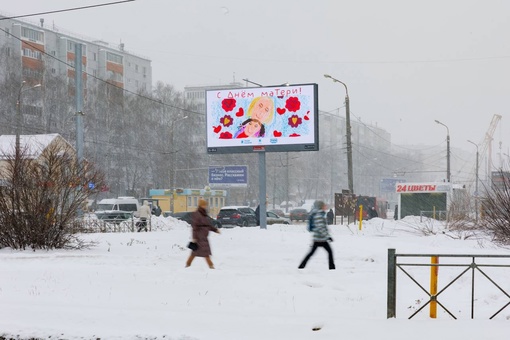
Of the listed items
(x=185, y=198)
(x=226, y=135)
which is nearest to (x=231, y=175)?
(x=185, y=198)

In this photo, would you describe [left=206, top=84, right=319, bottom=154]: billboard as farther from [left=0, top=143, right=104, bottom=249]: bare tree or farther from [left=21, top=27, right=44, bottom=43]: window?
[left=21, top=27, right=44, bottom=43]: window

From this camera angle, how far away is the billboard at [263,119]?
28.8 m

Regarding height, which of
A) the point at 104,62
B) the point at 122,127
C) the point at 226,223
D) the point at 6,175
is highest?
the point at 104,62

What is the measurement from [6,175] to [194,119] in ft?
201

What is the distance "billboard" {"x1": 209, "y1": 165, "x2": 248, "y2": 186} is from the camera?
49.7m

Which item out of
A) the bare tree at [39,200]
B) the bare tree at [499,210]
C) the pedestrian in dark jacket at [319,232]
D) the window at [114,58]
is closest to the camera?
the pedestrian in dark jacket at [319,232]

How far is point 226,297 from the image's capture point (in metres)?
10.6

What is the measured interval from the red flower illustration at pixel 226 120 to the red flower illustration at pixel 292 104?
2731mm

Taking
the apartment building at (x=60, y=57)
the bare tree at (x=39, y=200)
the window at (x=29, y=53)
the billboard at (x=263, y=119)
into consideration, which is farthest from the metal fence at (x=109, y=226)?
the window at (x=29, y=53)

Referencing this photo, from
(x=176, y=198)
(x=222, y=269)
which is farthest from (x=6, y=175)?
(x=176, y=198)

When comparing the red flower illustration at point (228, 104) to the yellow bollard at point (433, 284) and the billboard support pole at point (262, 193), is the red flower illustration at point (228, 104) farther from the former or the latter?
the yellow bollard at point (433, 284)

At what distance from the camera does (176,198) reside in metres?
55.3

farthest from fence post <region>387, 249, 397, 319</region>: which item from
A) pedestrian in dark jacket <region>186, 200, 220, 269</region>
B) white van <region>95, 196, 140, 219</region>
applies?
white van <region>95, 196, 140, 219</region>

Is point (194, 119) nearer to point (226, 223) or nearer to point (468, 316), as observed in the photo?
point (226, 223)
